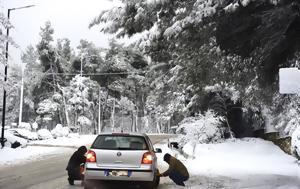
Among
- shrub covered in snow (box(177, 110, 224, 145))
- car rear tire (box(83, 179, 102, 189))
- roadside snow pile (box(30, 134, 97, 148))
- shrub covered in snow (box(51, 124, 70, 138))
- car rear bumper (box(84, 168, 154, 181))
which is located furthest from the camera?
shrub covered in snow (box(51, 124, 70, 138))

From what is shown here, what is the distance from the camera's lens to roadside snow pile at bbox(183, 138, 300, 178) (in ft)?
53.7

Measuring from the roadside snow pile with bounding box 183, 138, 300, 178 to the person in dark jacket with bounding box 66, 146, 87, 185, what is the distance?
4.60 m

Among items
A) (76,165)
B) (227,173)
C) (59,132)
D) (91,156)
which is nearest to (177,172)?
(91,156)

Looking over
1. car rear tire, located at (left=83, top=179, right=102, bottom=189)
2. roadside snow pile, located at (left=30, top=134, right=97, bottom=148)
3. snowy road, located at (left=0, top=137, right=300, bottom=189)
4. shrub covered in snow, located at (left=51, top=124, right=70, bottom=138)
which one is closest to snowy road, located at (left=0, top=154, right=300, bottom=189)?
snowy road, located at (left=0, top=137, right=300, bottom=189)

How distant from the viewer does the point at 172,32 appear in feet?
30.0

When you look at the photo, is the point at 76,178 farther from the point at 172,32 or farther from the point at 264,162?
the point at 264,162

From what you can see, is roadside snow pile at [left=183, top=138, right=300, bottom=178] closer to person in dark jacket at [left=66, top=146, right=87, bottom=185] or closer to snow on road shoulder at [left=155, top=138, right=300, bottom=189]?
snow on road shoulder at [left=155, top=138, right=300, bottom=189]

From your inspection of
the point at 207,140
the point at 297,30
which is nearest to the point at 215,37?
the point at 297,30

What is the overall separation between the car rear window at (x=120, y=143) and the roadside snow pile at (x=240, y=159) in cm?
474

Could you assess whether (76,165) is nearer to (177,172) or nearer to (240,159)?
(177,172)

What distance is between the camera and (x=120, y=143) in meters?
11.5

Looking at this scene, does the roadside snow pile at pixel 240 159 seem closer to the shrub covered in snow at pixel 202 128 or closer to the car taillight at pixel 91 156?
the shrub covered in snow at pixel 202 128

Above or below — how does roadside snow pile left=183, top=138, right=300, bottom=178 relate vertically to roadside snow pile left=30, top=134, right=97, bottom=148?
above

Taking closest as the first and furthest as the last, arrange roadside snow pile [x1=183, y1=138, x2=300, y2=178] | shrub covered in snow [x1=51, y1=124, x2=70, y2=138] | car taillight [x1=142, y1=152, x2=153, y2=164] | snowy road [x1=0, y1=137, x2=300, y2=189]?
car taillight [x1=142, y1=152, x2=153, y2=164] → snowy road [x1=0, y1=137, x2=300, y2=189] → roadside snow pile [x1=183, y1=138, x2=300, y2=178] → shrub covered in snow [x1=51, y1=124, x2=70, y2=138]
